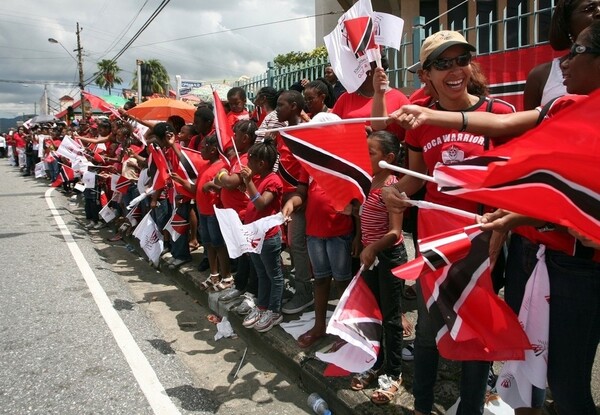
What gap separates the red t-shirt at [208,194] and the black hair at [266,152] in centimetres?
101

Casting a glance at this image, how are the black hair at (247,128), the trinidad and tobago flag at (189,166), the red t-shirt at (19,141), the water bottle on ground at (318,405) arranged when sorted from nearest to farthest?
the water bottle on ground at (318,405)
the black hair at (247,128)
the trinidad and tobago flag at (189,166)
the red t-shirt at (19,141)

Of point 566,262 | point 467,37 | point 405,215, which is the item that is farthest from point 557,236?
point 467,37

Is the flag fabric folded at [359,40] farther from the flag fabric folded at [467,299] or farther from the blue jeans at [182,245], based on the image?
the blue jeans at [182,245]

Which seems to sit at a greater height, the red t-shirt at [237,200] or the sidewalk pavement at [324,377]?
the red t-shirt at [237,200]

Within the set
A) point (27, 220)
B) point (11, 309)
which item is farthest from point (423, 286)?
point (27, 220)

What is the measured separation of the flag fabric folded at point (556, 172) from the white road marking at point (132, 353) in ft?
8.00

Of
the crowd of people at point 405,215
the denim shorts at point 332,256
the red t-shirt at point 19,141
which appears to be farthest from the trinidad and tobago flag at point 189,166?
the red t-shirt at point 19,141

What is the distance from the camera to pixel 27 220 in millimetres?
9352

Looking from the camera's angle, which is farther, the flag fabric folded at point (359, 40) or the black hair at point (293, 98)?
the black hair at point (293, 98)

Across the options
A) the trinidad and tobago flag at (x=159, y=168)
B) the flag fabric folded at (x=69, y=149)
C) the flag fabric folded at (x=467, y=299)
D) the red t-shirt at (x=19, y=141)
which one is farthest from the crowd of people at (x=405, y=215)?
the red t-shirt at (x=19, y=141)

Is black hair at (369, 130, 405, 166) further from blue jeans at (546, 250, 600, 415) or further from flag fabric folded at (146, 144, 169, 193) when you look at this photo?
flag fabric folded at (146, 144, 169, 193)

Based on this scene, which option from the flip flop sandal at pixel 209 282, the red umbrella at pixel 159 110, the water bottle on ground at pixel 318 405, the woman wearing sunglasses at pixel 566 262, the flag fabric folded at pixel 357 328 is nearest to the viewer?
the woman wearing sunglasses at pixel 566 262

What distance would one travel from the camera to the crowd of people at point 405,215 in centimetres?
190

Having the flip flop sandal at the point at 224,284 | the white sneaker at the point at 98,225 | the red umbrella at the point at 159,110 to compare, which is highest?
the red umbrella at the point at 159,110
